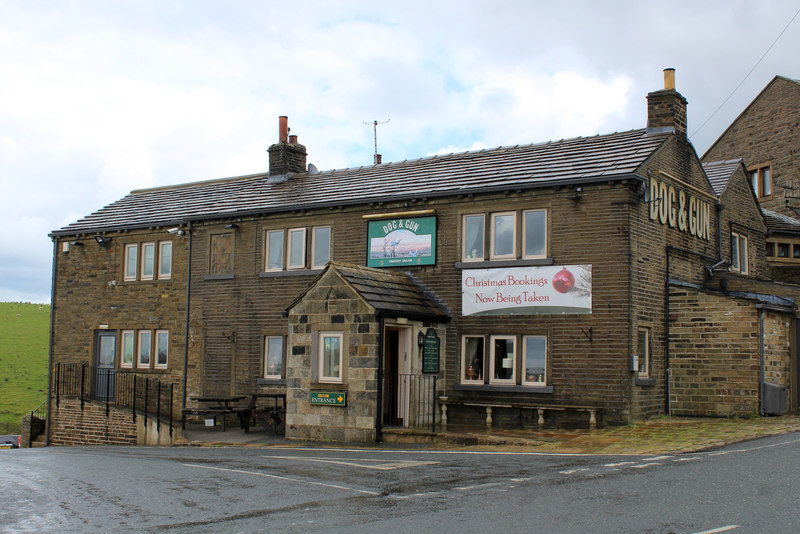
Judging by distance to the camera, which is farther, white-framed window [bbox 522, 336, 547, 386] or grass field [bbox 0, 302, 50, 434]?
grass field [bbox 0, 302, 50, 434]

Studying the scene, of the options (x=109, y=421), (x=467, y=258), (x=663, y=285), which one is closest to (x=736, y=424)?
(x=663, y=285)

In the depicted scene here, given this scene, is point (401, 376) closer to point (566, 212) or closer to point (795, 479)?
point (566, 212)

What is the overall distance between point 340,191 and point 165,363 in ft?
25.6

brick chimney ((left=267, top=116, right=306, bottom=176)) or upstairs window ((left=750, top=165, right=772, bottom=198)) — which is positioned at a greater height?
upstairs window ((left=750, top=165, right=772, bottom=198))

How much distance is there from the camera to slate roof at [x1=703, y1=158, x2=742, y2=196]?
23.3m

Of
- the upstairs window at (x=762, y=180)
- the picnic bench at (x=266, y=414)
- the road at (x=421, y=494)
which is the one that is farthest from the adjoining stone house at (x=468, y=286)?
the upstairs window at (x=762, y=180)

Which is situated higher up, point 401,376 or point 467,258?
point 467,258

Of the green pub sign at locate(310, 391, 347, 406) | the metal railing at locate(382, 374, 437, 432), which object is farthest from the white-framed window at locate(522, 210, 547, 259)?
the green pub sign at locate(310, 391, 347, 406)

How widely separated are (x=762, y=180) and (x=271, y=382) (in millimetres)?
24012

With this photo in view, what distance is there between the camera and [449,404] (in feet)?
63.5

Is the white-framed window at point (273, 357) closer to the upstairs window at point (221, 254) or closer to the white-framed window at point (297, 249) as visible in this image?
the white-framed window at point (297, 249)

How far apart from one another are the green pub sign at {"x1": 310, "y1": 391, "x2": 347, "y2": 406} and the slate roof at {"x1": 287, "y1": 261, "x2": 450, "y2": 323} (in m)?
1.93

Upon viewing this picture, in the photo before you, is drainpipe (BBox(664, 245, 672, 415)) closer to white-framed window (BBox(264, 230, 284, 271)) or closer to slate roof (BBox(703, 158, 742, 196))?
slate roof (BBox(703, 158, 742, 196))

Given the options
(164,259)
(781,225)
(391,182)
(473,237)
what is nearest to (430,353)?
(473,237)
